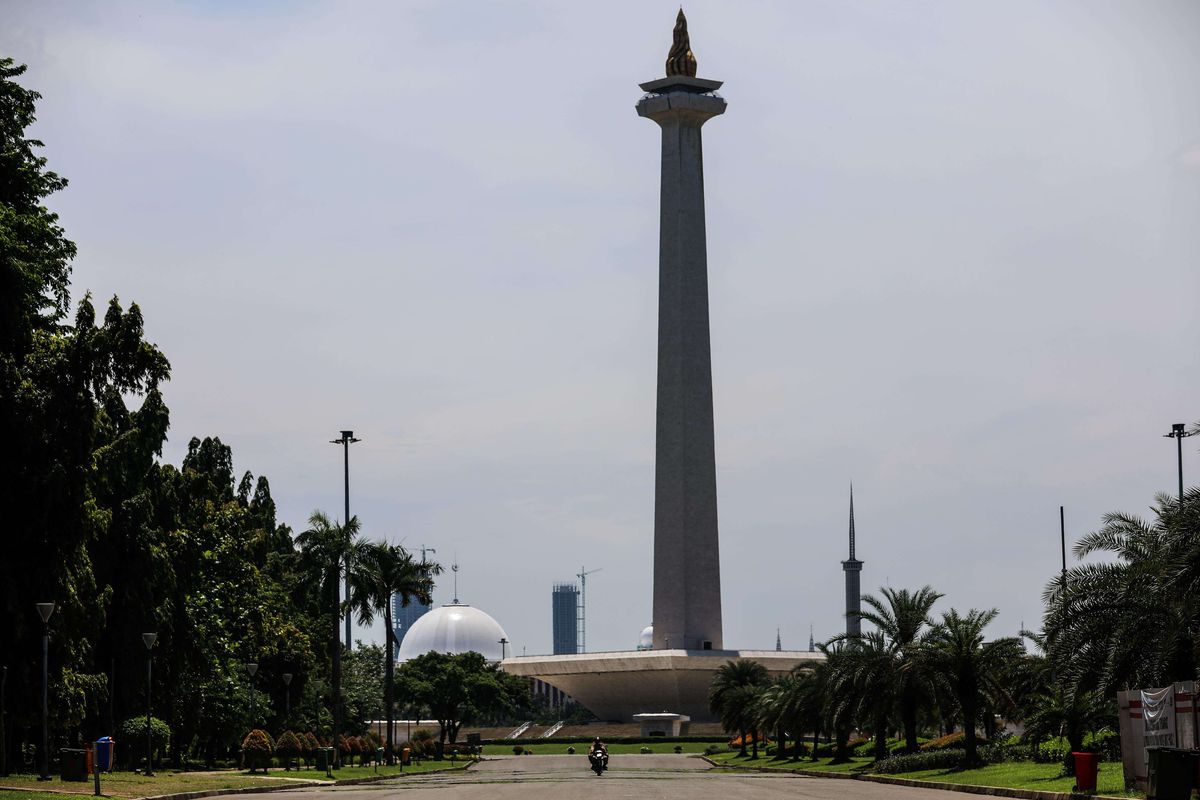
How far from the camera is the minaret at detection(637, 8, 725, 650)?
10625cm

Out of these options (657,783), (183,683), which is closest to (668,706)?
(183,683)

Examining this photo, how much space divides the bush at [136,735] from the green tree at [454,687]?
54.1m

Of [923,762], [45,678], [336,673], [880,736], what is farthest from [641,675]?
[45,678]

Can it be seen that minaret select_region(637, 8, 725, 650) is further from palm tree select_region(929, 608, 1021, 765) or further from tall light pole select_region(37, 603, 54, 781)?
tall light pole select_region(37, 603, 54, 781)

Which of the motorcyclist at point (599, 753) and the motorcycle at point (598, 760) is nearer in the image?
the motorcycle at point (598, 760)

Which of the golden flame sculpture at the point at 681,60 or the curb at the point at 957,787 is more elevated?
the golden flame sculpture at the point at 681,60

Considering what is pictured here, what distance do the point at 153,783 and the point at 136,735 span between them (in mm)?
8948

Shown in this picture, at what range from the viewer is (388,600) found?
71562mm

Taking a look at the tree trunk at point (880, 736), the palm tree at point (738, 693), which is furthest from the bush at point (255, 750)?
the palm tree at point (738, 693)

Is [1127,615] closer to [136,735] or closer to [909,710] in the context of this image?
[909,710]

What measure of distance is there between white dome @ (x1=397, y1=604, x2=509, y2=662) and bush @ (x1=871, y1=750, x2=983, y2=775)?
398 feet

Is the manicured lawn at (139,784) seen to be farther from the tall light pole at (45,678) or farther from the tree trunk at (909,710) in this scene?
the tree trunk at (909,710)

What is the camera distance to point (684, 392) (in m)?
107

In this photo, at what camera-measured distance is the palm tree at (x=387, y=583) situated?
6838cm
